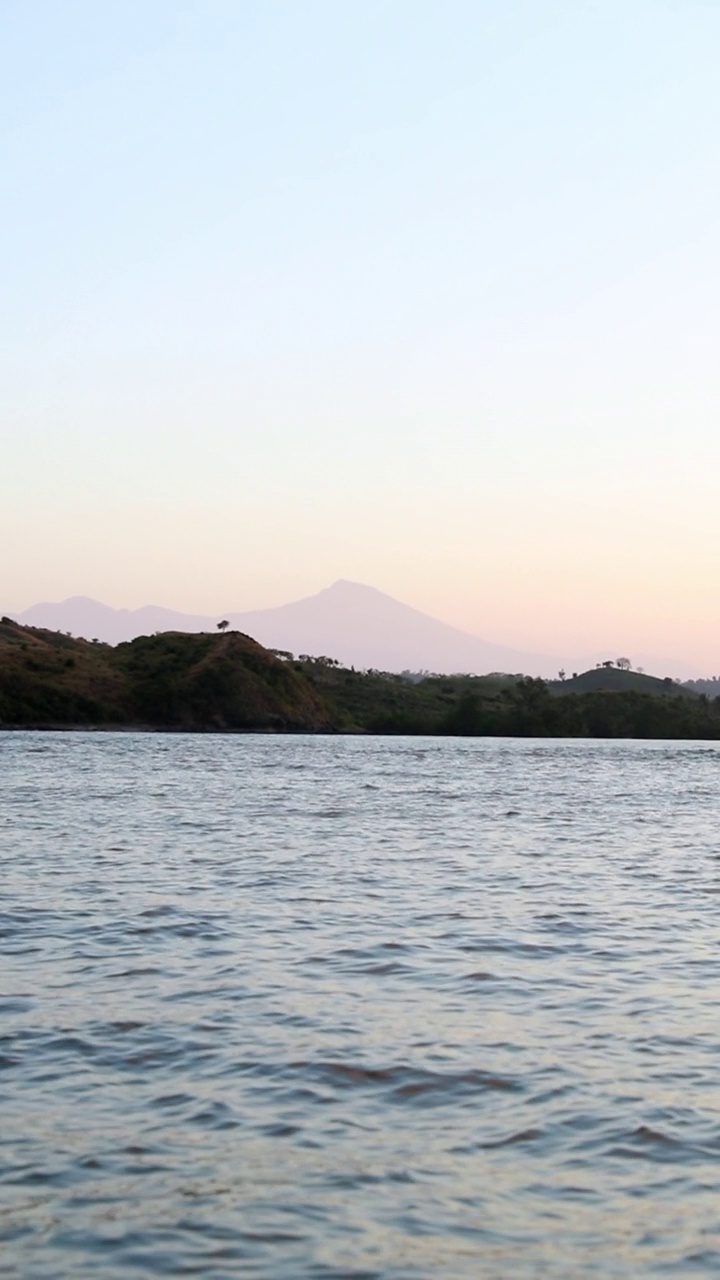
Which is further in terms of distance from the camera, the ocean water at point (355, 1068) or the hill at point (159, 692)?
the hill at point (159, 692)

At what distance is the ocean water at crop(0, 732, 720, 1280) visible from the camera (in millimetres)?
8570

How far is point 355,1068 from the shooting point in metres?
12.5

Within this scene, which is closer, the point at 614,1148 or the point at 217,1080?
the point at 614,1148

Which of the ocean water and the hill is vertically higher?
the hill

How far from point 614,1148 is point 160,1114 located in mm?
3344

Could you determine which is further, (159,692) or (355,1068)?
(159,692)

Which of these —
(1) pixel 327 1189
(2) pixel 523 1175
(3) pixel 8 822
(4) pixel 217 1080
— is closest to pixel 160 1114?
(4) pixel 217 1080

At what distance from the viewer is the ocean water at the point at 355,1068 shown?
8.57 m

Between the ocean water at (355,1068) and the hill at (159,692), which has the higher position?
the hill at (159,692)

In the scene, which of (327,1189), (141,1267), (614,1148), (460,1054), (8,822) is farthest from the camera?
(8,822)

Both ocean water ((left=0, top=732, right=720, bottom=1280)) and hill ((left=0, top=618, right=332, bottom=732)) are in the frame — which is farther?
hill ((left=0, top=618, right=332, bottom=732))

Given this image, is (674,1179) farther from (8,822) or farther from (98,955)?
(8,822)

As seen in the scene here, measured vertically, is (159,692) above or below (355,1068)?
above

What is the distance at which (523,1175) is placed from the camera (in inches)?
384
